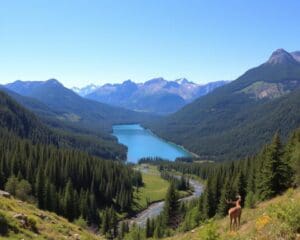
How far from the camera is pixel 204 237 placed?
17.3 meters

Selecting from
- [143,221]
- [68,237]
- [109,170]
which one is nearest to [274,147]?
[68,237]

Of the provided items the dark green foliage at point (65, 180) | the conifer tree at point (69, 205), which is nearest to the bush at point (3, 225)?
the dark green foliage at point (65, 180)

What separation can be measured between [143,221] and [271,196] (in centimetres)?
9225

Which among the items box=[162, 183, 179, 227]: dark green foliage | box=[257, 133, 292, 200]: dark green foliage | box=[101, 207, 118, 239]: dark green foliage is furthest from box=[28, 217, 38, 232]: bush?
box=[101, 207, 118, 239]: dark green foliage

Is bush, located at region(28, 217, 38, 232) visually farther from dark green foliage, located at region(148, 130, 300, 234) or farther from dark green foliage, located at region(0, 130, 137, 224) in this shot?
dark green foliage, located at region(0, 130, 137, 224)

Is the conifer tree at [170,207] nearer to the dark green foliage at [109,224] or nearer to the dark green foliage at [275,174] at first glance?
the dark green foliage at [109,224]

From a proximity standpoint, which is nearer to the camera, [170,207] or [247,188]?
[247,188]

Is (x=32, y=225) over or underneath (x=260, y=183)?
over

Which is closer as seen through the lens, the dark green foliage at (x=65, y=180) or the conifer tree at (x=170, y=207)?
the dark green foliage at (x=65, y=180)

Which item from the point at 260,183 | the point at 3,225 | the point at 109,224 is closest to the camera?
the point at 3,225

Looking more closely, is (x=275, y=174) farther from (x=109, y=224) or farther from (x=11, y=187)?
(x=109, y=224)

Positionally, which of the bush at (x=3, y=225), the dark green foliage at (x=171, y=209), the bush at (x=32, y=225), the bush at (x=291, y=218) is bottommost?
the dark green foliage at (x=171, y=209)

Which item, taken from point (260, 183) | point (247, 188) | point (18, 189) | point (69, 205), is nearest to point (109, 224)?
point (69, 205)

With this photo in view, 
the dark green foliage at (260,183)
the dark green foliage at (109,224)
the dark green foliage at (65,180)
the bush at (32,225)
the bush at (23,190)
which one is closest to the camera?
the bush at (32,225)
